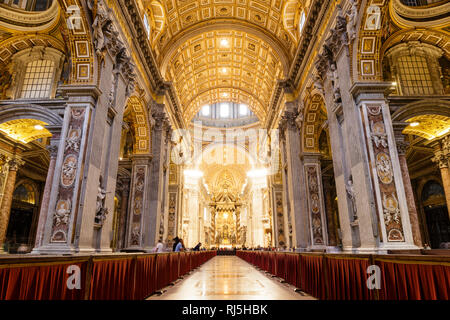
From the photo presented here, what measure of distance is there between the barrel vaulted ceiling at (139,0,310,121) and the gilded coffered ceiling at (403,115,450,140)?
6.88m

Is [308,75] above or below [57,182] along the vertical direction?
above

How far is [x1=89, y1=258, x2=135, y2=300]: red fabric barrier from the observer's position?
320 centimetres

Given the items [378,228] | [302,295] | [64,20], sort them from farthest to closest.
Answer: [64,20]
[378,228]
[302,295]

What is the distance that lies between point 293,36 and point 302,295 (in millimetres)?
13190

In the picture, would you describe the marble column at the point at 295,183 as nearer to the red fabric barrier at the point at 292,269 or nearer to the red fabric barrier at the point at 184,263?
the red fabric barrier at the point at 184,263

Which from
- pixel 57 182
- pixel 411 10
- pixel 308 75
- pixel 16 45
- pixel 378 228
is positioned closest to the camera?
pixel 378 228

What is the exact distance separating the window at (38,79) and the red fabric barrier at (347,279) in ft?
40.5

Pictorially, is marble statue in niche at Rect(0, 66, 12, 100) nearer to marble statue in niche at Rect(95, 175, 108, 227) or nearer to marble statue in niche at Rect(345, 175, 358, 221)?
marble statue in niche at Rect(95, 175, 108, 227)

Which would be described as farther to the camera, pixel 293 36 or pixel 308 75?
pixel 293 36

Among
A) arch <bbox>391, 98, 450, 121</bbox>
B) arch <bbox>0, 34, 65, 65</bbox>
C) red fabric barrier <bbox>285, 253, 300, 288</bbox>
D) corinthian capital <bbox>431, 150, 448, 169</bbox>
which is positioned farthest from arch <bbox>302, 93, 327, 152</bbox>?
arch <bbox>0, 34, 65, 65</bbox>

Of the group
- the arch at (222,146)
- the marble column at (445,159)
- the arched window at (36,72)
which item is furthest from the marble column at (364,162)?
the arch at (222,146)

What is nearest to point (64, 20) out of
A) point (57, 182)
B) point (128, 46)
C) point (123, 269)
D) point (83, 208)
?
point (128, 46)

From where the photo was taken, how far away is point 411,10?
30.1 ft

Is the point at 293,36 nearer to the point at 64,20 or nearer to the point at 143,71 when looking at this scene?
the point at 143,71
